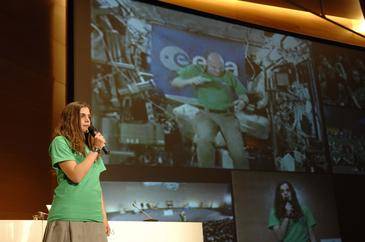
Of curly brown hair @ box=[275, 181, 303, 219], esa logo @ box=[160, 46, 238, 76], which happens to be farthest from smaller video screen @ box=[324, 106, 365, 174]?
esa logo @ box=[160, 46, 238, 76]

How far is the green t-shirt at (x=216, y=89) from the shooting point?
157 inches

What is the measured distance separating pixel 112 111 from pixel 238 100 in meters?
1.20

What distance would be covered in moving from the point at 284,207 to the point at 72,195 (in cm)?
273

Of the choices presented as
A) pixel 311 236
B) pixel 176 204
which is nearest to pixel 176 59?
pixel 176 204

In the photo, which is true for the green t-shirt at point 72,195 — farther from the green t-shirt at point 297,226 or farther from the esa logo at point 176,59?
the green t-shirt at point 297,226

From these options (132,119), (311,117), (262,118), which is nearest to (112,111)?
(132,119)

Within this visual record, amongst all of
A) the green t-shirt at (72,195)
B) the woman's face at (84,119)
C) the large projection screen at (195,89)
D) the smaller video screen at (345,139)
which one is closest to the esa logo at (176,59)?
the large projection screen at (195,89)

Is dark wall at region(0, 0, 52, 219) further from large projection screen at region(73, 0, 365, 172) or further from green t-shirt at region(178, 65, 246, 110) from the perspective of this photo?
green t-shirt at region(178, 65, 246, 110)

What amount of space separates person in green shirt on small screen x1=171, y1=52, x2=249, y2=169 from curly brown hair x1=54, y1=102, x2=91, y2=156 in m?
2.09

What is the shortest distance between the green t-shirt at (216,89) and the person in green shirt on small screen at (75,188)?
7.33ft

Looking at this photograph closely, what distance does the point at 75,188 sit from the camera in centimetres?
170

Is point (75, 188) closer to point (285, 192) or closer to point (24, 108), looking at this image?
point (24, 108)

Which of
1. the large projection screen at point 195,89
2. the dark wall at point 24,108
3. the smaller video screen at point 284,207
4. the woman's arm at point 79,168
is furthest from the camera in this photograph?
the smaller video screen at point 284,207

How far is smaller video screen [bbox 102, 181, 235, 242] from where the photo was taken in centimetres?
339
